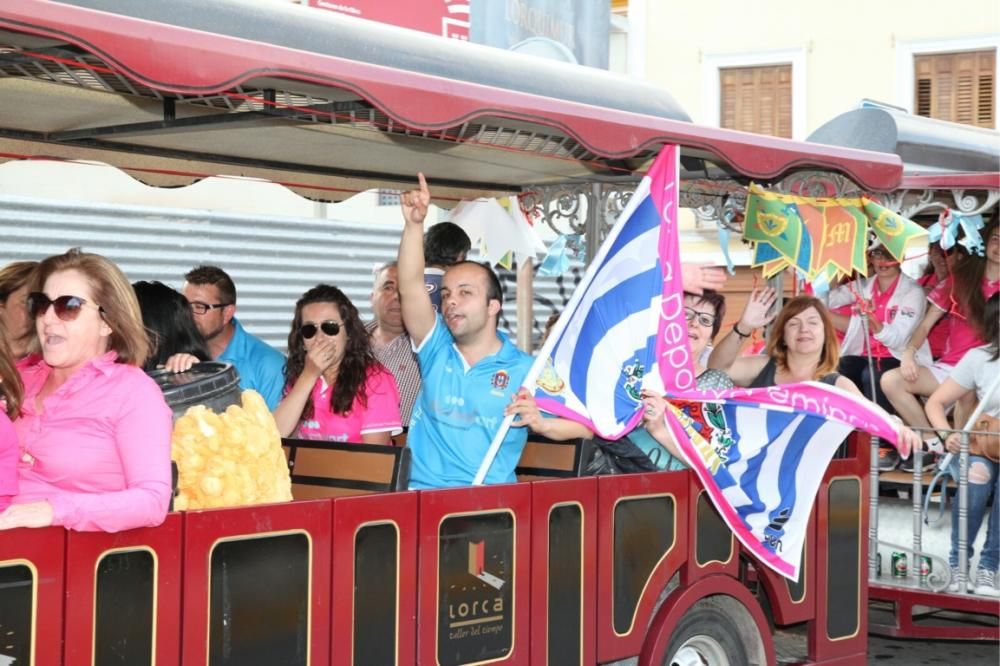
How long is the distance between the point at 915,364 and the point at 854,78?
563 inches

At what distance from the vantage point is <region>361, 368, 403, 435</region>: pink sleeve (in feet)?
17.9

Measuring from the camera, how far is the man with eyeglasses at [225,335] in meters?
6.27

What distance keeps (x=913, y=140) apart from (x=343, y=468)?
574 centimetres

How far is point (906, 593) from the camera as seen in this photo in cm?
Answer: 744

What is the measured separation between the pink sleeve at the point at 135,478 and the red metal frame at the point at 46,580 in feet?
0.19

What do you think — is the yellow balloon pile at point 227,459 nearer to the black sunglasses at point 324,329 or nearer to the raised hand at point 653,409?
the black sunglasses at point 324,329

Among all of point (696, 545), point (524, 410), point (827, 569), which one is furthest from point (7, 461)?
point (827, 569)

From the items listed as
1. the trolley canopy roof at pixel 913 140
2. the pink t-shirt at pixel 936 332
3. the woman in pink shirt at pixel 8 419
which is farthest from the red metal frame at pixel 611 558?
the trolley canopy roof at pixel 913 140

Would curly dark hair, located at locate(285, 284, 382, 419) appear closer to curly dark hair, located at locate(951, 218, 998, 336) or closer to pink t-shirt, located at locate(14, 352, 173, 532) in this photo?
pink t-shirt, located at locate(14, 352, 173, 532)

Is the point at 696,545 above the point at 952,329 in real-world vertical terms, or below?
below

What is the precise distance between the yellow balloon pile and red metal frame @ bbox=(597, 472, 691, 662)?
1380 millimetres

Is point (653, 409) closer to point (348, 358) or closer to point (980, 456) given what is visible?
point (348, 358)

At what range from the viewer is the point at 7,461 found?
3.62 metres

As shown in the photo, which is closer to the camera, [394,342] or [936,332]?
[394,342]
